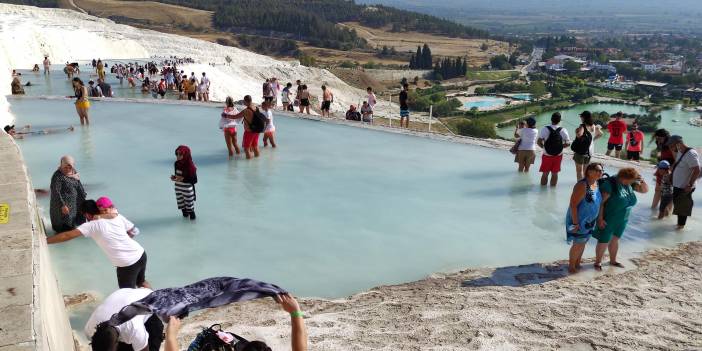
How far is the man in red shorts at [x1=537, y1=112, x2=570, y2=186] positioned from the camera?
9.30 metres

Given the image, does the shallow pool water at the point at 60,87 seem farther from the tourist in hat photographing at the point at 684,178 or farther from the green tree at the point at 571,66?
the green tree at the point at 571,66

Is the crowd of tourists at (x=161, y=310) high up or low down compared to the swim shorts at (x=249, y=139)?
up

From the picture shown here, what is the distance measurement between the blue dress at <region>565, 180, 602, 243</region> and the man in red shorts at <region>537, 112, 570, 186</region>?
3293 millimetres

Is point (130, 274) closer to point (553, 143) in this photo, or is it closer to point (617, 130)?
point (553, 143)

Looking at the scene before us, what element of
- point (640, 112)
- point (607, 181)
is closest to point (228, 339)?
point (607, 181)

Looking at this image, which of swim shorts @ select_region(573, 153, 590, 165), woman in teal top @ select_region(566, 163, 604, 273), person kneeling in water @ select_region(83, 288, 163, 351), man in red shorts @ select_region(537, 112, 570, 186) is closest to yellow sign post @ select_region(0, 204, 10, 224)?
person kneeling in water @ select_region(83, 288, 163, 351)

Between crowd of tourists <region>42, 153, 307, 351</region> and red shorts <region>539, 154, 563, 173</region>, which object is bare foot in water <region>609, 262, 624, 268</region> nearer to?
red shorts <region>539, 154, 563, 173</region>

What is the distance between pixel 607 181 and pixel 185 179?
4.92 metres

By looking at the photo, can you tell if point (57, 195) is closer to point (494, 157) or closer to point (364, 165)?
point (364, 165)

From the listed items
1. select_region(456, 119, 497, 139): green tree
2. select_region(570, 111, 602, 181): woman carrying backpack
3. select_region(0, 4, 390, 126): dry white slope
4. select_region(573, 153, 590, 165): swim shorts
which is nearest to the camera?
select_region(570, 111, 602, 181): woman carrying backpack

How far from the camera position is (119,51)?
5847 cm

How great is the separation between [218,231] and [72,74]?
20.3 metres

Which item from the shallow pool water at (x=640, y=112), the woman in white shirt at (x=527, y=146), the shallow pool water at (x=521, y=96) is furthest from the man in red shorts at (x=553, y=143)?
the shallow pool water at (x=521, y=96)

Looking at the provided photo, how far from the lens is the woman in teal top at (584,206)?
5957mm
